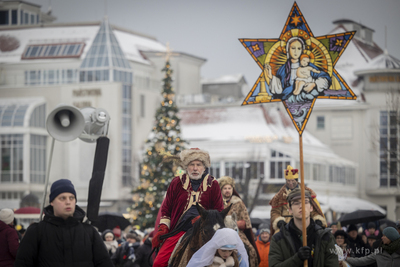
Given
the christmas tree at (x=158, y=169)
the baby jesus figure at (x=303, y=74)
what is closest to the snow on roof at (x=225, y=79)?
the christmas tree at (x=158, y=169)

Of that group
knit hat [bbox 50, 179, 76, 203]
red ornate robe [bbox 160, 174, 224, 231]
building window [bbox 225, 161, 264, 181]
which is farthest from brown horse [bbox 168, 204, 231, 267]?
building window [bbox 225, 161, 264, 181]

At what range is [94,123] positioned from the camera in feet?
39.8

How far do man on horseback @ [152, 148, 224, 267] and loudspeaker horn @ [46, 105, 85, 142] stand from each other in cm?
153

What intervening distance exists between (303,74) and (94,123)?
335 centimetres

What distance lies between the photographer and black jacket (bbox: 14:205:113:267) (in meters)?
7.10

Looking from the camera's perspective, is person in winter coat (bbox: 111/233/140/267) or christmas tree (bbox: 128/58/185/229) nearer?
person in winter coat (bbox: 111/233/140/267)

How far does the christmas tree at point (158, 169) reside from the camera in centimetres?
3431

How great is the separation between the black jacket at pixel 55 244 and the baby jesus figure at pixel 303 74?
12.2ft

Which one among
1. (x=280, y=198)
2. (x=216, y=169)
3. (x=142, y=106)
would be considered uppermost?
(x=142, y=106)

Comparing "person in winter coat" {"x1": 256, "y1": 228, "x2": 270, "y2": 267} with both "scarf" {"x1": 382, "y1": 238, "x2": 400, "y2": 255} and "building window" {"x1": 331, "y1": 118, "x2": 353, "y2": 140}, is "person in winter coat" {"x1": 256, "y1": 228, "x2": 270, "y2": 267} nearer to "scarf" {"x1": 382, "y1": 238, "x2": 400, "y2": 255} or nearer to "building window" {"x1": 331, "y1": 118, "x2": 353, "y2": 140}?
"scarf" {"x1": 382, "y1": 238, "x2": 400, "y2": 255}

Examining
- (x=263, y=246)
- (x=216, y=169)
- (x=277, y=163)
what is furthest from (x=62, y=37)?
(x=263, y=246)

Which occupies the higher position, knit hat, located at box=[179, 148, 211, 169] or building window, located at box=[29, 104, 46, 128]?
building window, located at box=[29, 104, 46, 128]

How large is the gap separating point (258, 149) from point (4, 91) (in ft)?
70.5

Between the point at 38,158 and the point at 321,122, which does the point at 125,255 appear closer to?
the point at 38,158
